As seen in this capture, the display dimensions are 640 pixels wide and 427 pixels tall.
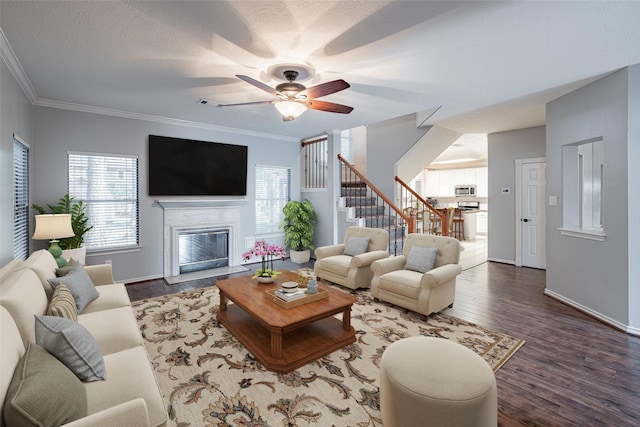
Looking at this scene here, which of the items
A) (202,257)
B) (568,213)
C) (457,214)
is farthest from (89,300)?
(457,214)

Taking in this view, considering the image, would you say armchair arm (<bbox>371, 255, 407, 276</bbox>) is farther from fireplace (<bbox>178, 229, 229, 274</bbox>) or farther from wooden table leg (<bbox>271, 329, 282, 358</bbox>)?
fireplace (<bbox>178, 229, 229, 274</bbox>)

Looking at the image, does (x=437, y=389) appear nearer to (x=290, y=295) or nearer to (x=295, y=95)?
(x=290, y=295)

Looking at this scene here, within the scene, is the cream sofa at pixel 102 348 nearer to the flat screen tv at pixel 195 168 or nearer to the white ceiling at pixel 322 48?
Answer: the white ceiling at pixel 322 48

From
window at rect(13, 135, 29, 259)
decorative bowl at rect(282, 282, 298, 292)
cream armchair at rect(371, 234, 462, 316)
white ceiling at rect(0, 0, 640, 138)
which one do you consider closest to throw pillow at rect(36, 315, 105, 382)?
decorative bowl at rect(282, 282, 298, 292)

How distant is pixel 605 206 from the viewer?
11.2 feet

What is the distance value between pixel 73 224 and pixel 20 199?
644mm

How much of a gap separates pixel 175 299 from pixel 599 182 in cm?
638

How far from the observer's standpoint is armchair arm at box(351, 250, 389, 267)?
4.24m

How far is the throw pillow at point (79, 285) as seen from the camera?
2463 millimetres

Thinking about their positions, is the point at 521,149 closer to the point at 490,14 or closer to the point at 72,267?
the point at 490,14

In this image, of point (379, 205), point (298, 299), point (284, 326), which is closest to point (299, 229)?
point (379, 205)

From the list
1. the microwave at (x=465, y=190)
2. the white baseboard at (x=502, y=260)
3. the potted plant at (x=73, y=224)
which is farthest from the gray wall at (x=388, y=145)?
the potted plant at (x=73, y=224)

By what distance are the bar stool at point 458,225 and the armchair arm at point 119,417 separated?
9.61 meters

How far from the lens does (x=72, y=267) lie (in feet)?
9.06
